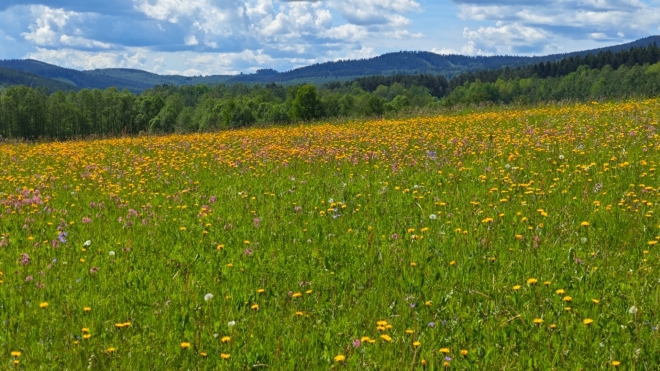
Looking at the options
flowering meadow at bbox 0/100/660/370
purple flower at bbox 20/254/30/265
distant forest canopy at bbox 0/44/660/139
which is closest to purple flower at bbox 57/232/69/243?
flowering meadow at bbox 0/100/660/370

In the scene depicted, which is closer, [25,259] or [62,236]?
[25,259]

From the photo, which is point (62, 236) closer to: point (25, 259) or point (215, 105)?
point (25, 259)

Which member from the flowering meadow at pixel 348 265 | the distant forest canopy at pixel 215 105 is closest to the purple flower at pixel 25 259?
the flowering meadow at pixel 348 265

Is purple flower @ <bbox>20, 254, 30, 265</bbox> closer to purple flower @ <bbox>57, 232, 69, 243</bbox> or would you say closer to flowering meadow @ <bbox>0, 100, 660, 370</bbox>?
flowering meadow @ <bbox>0, 100, 660, 370</bbox>

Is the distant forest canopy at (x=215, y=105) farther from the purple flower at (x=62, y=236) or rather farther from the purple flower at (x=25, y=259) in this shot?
the purple flower at (x=25, y=259)

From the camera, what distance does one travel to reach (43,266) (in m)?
5.48

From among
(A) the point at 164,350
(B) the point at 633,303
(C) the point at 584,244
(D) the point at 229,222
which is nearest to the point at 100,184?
(D) the point at 229,222

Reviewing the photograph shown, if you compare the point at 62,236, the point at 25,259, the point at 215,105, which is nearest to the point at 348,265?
the point at 25,259

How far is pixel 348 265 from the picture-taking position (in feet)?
17.5

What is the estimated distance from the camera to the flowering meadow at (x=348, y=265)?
3.83 metres

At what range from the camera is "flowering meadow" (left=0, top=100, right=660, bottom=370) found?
3826 millimetres

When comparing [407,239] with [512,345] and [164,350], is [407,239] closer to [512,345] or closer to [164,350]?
[512,345]

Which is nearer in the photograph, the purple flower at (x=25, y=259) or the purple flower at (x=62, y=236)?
the purple flower at (x=25, y=259)

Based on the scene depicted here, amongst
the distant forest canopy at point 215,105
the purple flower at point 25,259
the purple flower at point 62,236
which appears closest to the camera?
the purple flower at point 25,259
